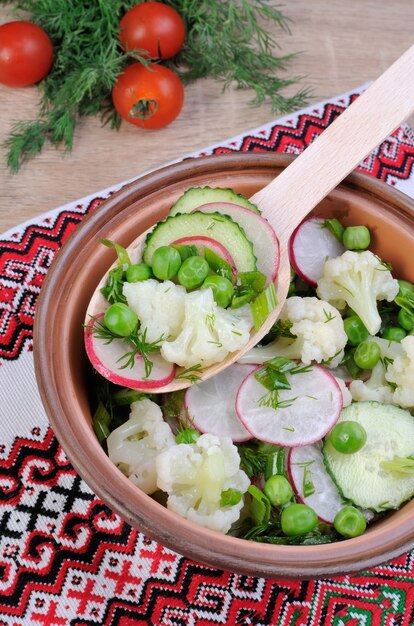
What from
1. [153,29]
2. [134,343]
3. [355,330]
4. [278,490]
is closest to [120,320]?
[134,343]

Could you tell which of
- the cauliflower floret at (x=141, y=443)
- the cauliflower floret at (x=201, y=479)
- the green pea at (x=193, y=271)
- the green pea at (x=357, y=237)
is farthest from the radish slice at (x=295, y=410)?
the green pea at (x=357, y=237)

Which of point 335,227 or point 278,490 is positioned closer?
point 278,490

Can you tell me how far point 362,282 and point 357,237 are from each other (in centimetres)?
15

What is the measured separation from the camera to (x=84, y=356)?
2.19 m

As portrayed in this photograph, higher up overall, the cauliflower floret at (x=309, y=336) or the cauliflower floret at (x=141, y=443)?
the cauliflower floret at (x=309, y=336)

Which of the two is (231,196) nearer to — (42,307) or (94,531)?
(42,307)

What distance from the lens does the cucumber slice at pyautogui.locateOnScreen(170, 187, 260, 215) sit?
2.15 metres

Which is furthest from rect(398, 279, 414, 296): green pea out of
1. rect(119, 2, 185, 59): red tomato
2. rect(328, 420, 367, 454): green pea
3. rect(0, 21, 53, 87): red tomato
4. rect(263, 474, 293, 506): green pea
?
rect(0, 21, 53, 87): red tomato

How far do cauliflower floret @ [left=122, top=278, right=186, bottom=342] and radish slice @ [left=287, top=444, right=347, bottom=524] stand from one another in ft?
1.67

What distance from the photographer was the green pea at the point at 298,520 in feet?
6.47

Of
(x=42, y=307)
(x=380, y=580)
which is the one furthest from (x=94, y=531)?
(x=380, y=580)

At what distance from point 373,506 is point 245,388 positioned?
0.47m

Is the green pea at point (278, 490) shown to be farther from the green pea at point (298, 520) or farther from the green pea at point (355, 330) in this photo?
the green pea at point (355, 330)

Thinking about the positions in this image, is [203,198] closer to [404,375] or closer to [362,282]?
[362,282]
